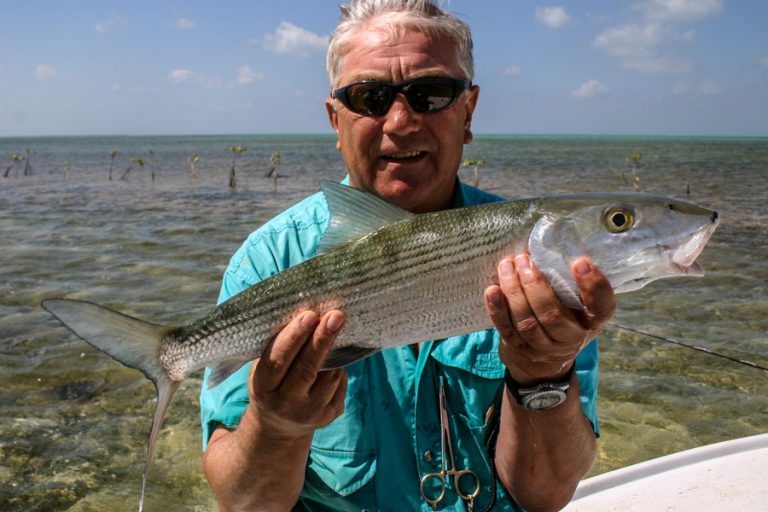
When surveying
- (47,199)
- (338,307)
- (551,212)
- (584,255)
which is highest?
(551,212)

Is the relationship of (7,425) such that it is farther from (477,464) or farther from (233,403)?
(477,464)

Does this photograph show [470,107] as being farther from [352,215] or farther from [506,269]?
[506,269]

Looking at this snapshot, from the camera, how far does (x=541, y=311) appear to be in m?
2.44

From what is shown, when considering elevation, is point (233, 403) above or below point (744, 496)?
above

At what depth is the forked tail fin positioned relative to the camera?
268 centimetres

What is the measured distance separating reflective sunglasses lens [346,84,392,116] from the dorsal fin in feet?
2.25

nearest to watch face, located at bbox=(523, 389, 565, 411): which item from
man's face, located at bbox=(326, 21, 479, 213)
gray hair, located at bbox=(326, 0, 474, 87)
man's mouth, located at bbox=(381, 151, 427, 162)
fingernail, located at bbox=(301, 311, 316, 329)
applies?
fingernail, located at bbox=(301, 311, 316, 329)

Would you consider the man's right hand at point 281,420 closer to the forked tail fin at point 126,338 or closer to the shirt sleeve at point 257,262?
the shirt sleeve at point 257,262

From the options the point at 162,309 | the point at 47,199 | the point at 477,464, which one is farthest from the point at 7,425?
the point at 47,199

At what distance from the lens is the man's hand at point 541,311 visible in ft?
7.74

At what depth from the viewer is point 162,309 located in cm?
1037

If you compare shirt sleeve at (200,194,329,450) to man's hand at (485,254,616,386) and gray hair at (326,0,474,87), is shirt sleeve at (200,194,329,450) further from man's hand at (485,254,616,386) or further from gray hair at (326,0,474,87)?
man's hand at (485,254,616,386)

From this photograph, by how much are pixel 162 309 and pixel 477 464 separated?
8.30 m

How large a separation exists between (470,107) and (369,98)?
699mm
